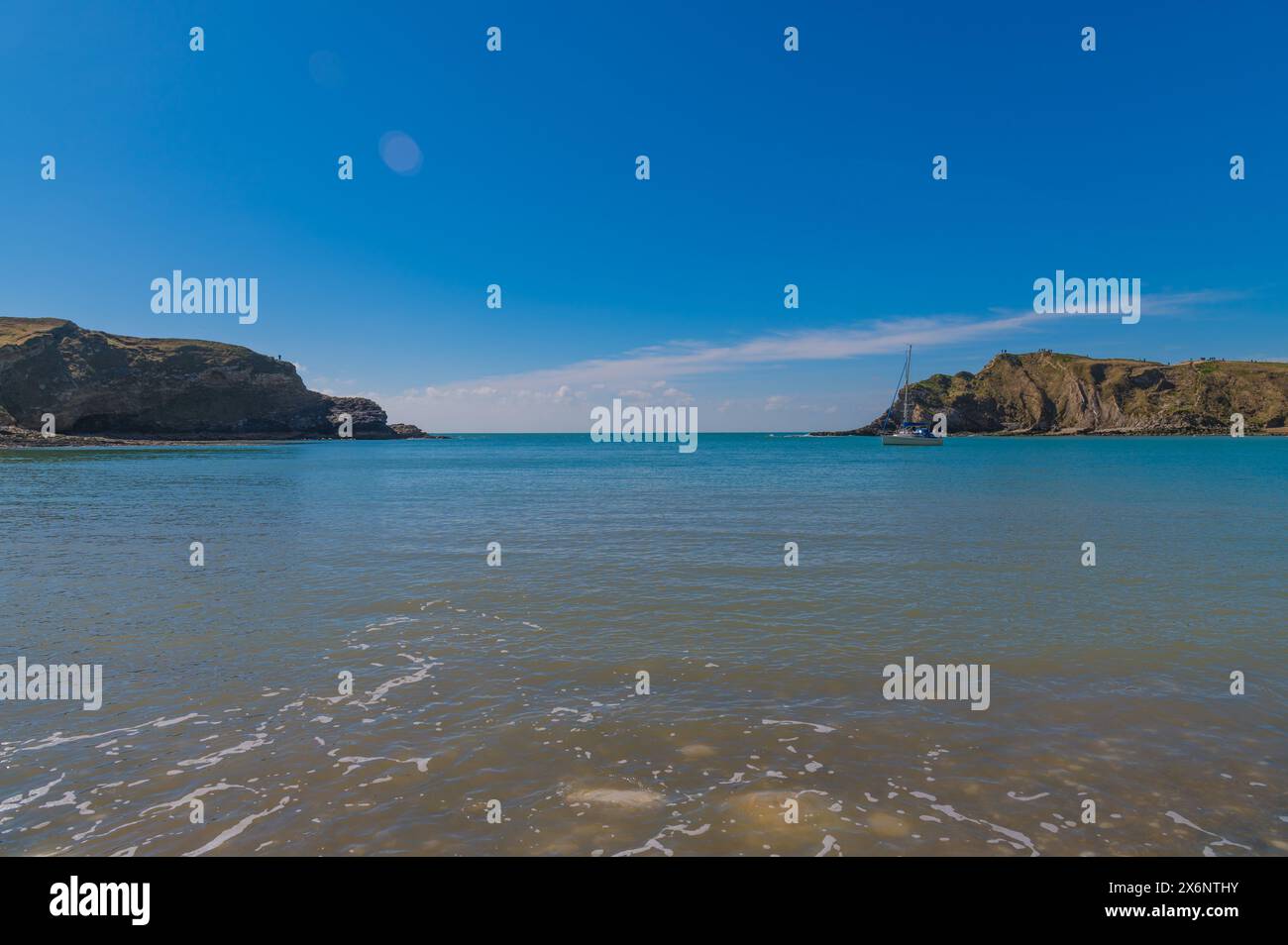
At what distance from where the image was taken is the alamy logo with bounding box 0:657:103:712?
10.9 m

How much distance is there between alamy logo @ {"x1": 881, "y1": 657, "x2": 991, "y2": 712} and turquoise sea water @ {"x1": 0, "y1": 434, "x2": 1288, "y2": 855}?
0.28m

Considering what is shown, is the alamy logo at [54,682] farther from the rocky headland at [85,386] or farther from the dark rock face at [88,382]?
the dark rock face at [88,382]

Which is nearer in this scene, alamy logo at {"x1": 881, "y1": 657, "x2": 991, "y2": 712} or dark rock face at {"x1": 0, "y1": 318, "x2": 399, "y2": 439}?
alamy logo at {"x1": 881, "y1": 657, "x2": 991, "y2": 712}

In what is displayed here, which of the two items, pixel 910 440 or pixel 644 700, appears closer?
pixel 644 700

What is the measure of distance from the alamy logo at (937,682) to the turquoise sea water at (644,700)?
11.0 inches

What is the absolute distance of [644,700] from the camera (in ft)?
35.5

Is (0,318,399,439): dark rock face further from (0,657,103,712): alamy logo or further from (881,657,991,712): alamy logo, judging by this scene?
(881,657,991,712): alamy logo
